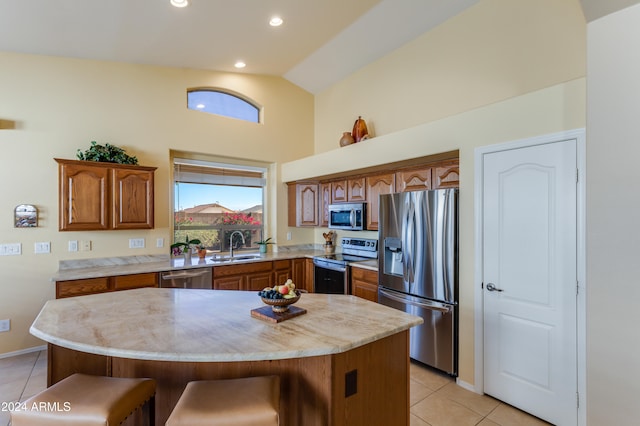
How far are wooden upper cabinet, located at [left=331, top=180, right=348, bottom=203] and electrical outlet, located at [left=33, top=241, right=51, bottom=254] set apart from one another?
3.51 m

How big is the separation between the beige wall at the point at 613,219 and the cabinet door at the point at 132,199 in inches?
163

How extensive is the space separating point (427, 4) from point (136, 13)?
2997 mm

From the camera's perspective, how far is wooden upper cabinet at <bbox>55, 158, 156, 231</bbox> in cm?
327

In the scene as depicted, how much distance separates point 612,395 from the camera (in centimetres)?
176

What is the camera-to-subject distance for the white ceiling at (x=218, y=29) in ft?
9.35

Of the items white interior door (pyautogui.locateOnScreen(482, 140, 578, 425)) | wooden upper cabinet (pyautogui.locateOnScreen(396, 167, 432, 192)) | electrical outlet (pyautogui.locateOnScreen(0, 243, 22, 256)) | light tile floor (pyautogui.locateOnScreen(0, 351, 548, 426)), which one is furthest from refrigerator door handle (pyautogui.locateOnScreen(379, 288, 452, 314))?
electrical outlet (pyautogui.locateOnScreen(0, 243, 22, 256))

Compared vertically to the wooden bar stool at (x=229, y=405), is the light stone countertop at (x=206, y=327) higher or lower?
higher

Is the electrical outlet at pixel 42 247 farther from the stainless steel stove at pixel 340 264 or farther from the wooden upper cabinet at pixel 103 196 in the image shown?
the stainless steel stove at pixel 340 264

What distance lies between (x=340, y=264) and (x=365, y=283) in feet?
1.47

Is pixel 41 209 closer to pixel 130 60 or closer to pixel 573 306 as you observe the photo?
pixel 130 60

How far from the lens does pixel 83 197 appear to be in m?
3.34

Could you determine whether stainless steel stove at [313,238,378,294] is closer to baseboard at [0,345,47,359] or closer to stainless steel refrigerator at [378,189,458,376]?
stainless steel refrigerator at [378,189,458,376]

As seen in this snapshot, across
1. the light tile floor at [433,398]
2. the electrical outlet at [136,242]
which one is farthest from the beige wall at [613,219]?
the electrical outlet at [136,242]

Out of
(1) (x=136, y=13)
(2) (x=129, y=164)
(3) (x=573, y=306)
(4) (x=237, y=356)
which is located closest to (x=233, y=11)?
(1) (x=136, y=13)
